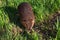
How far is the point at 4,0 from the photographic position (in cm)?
627

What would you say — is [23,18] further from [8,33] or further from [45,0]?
[45,0]

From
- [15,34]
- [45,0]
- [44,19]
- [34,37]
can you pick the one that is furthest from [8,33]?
[45,0]

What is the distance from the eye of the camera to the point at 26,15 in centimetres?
562

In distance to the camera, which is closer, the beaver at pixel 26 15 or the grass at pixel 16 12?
the grass at pixel 16 12

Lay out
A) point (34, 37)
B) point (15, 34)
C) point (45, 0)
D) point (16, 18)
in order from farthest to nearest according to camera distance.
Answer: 1. point (45, 0)
2. point (16, 18)
3. point (15, 34)
4. point (34, 37)

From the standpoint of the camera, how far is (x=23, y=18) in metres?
5.61

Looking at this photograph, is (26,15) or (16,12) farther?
(16,12)

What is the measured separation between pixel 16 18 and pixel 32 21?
467mm

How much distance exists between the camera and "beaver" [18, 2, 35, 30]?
5590 mm

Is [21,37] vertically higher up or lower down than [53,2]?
lower down

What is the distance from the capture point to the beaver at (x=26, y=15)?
559cm

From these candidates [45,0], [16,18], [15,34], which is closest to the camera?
[15,34]

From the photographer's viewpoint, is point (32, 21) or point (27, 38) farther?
point (32, 21)

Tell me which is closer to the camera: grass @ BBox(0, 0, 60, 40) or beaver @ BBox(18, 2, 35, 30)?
grass @ BBox(0, 0, 60, 40)
